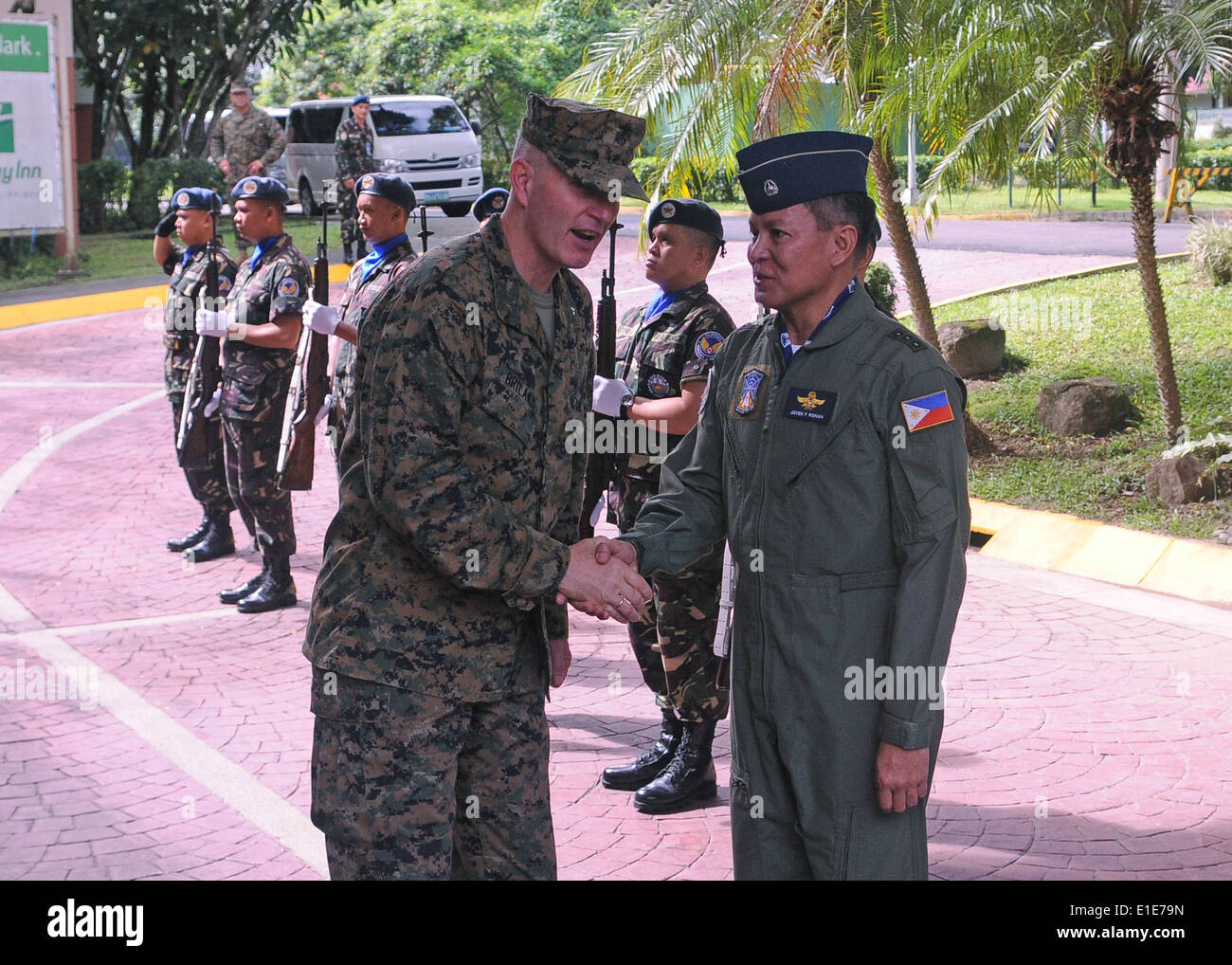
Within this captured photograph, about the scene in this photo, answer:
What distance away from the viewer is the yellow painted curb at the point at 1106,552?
8.34 metres

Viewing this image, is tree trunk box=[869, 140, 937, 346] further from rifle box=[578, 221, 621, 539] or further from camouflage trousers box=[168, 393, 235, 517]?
rifle box=[578, 221, 621, 539]

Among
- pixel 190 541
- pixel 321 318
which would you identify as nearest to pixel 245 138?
pixel 190 541

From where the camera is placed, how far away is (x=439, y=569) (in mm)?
3160

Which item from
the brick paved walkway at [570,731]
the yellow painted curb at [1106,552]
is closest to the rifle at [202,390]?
the brick paved walkway at [570,731]

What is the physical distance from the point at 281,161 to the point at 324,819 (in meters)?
26.6

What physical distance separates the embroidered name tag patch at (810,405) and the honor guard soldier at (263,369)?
4.90 meters

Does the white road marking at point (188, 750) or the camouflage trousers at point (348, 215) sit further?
the camouflage trousers at point (348, 215)

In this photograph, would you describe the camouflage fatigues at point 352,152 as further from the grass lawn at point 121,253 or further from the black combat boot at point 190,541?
the black combat boot at point 190,541

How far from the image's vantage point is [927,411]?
320cm

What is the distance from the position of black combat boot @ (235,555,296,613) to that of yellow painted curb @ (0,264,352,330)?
32.2ft

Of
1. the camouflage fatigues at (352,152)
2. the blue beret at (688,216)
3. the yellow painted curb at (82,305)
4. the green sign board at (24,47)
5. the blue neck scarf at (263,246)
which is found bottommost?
the yellow painted curb at (82,305)

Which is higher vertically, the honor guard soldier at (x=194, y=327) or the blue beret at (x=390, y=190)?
the blue beret at (x=390, y=190)

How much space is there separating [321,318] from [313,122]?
21.6 meters

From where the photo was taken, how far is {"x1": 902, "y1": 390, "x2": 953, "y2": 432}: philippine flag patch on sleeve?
10.5ft
